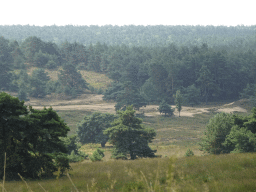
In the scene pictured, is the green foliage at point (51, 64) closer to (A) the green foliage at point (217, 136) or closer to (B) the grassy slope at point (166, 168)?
(B) the grassy slope at point (166, 168)

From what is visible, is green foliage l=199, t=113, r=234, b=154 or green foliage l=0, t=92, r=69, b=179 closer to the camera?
green foliage l=0, t=92, r=69, b=179

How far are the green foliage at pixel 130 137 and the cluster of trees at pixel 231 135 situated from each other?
251 inches

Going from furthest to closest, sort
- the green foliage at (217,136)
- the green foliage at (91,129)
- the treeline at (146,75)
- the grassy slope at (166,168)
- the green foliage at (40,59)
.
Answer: the green foliage at (40,59) → the treeline at (146,75) → the green foliage at (91,129) → the green foliage at (217,136) → the grassy slope at (166,168)

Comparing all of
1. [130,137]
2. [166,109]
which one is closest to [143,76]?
[166,109]

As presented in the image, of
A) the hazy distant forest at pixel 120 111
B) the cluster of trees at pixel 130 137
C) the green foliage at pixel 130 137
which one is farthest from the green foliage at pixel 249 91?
the green foliage at pixel 130 137

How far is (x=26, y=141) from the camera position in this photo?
11812 mm

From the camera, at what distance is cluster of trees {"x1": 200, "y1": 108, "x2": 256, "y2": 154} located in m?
18.8

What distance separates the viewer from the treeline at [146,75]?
9125 cm

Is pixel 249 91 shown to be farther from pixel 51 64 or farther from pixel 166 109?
pixel 51 64

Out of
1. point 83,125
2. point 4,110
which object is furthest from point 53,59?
point 4,110

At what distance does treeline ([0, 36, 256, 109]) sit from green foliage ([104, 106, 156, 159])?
5507cm

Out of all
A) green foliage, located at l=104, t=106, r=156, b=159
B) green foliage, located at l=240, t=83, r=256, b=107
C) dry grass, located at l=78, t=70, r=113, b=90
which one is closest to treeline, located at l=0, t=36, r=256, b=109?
green foliage, located at l=240, t=83, r=256, b=107

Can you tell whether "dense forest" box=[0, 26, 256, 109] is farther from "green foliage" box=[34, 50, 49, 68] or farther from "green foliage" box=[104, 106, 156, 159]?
"green foliage" box=[104, 106, 156, 159]

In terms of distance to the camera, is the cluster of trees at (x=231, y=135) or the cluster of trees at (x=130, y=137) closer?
the cluster of trees at (x=231, y=135)
